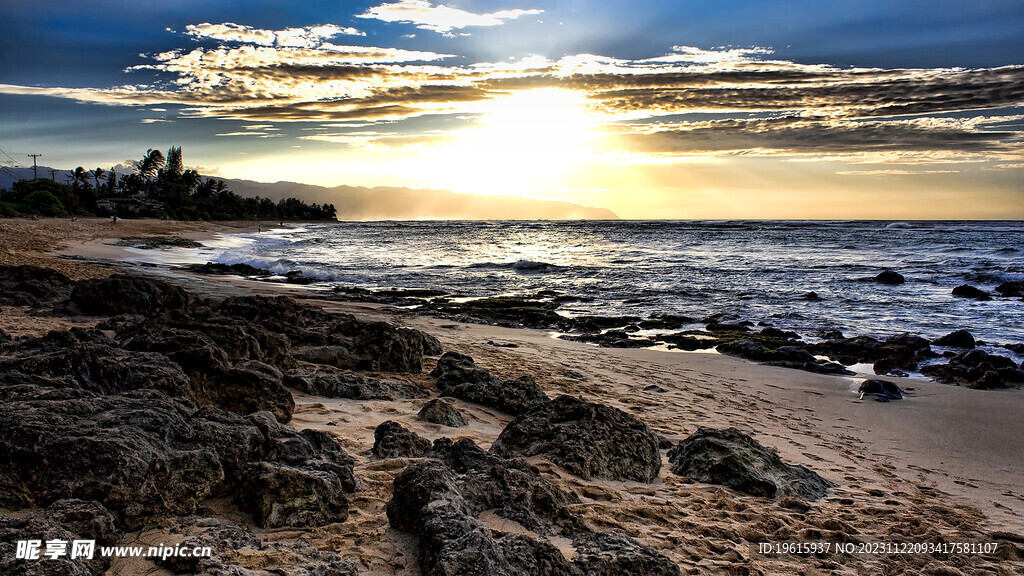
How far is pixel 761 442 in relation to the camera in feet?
20.5

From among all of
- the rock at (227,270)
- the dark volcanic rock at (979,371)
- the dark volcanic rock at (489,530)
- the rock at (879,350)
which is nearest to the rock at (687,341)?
the rock at (879,350)

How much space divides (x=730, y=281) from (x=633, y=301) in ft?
22.1

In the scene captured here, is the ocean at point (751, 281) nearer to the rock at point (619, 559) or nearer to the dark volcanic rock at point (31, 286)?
the dark volcanic rock at point (31, 286)

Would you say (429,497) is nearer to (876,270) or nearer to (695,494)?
(695,494)

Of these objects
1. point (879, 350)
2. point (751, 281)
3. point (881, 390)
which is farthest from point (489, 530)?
point (751, 281)

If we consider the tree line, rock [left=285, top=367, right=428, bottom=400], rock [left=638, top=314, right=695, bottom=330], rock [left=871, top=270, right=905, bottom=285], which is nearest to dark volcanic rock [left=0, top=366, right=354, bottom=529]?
rock [left=285, top=367, right=428, bottom=400]

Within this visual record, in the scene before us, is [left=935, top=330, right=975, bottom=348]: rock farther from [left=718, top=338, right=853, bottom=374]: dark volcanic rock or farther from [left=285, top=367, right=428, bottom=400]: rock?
[left=285, top=367, right=428, bottom=400]: rock

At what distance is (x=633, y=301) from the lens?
18.2 metres

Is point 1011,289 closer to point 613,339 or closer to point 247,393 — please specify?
point 613,339

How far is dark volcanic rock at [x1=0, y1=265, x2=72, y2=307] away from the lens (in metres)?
9.02

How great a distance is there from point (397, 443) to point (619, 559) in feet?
6.63

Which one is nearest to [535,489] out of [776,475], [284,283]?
[776,475]

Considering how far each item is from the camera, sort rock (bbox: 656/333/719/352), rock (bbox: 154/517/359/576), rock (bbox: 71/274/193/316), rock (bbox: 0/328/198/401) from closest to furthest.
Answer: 1. rock (bbox: 154/517/359/576)
2. rock (bbox: 0/328/198/401)
3. rock (bbox: 71/274/193/316)
4. rock (bbox: 656/333/719/352)

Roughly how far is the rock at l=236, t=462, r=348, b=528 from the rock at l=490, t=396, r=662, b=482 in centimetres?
175
